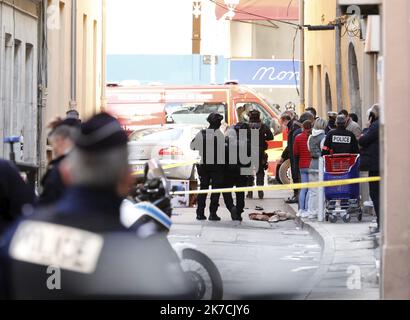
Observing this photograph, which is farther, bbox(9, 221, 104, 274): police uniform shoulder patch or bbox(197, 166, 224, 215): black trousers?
bbox(197, 166, 224, 215): black trousers

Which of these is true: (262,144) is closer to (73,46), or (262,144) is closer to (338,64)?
(338,64)

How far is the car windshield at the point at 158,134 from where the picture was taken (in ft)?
85.5

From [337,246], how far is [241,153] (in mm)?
5449

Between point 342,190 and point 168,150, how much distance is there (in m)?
5.96

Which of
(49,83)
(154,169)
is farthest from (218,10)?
(154,169)

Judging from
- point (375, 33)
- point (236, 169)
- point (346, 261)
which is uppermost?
point (375, 33)

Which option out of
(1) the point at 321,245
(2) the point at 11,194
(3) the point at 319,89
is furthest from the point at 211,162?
(3) the point at 319,89

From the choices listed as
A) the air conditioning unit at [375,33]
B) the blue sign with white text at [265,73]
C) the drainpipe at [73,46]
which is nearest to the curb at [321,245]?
the air conditioning unit at [375,33]

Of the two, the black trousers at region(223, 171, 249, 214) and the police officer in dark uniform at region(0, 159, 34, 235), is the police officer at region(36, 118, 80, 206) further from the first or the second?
the black trousers at region(223, 171, 249, 214)

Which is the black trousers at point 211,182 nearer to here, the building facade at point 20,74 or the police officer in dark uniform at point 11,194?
the building facade at point 20,74

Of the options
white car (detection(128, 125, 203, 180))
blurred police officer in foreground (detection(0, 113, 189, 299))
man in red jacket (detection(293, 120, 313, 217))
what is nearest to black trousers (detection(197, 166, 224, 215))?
man in red jacket (detection(293, 120, 313, 217))

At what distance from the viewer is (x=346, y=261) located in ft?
49.1

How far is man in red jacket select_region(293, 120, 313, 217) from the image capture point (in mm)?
21281

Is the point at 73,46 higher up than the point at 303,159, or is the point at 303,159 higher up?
the point at 73,46
